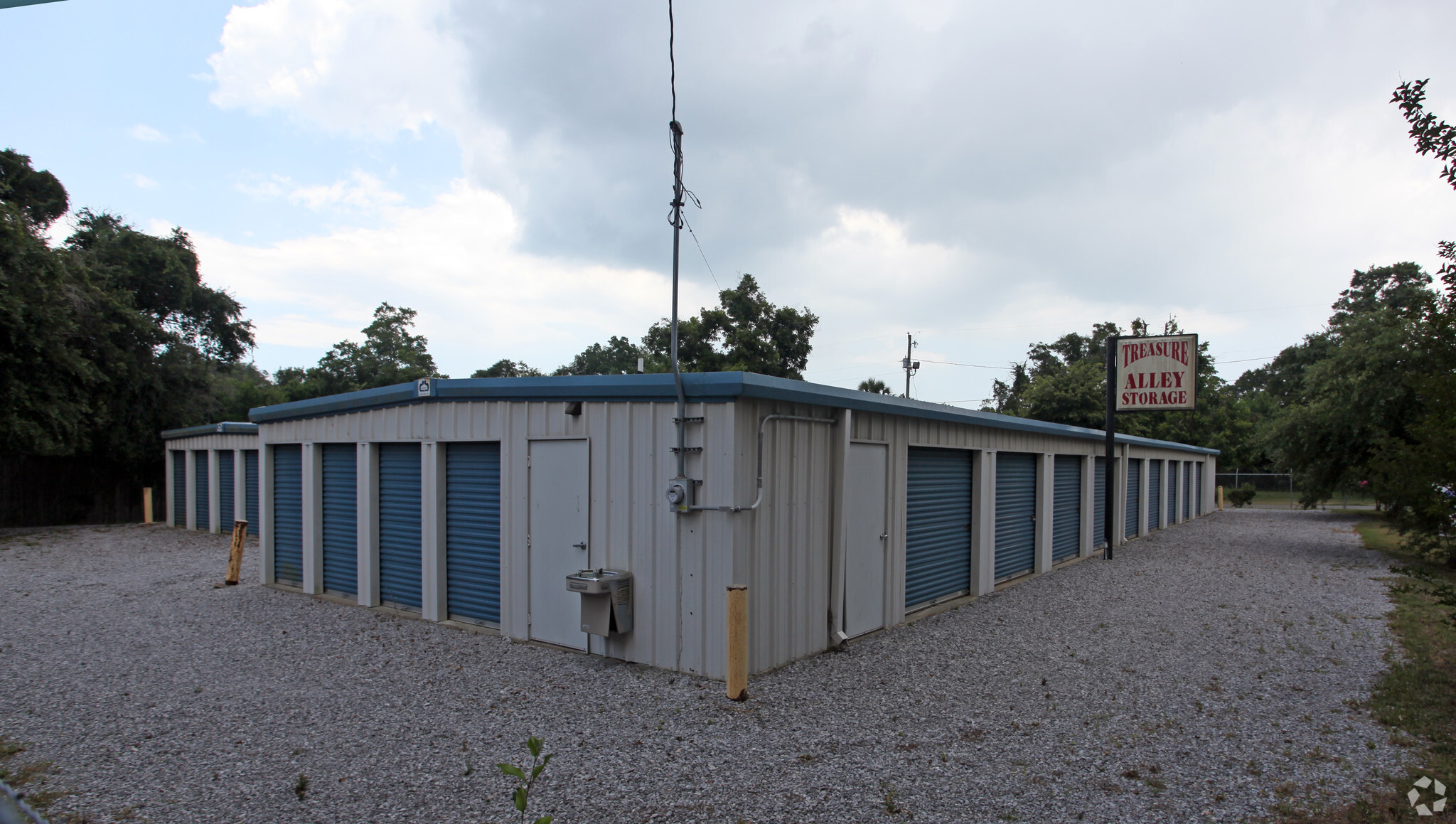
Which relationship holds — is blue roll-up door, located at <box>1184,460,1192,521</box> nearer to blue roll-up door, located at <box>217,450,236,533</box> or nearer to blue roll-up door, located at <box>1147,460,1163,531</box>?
blue roll-up door, located at <box>1147,460,1163,531</box>

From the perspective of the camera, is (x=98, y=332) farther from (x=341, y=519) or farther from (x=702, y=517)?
(x=702, y=517)

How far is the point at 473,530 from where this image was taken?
8.24 m

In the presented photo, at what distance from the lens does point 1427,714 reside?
5375 millimetres

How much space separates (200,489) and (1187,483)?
99.8 feet

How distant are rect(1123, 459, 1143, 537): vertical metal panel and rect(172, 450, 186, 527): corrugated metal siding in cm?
2477

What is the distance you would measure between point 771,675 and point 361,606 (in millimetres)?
5724

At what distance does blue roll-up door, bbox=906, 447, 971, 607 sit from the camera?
9.27 meters

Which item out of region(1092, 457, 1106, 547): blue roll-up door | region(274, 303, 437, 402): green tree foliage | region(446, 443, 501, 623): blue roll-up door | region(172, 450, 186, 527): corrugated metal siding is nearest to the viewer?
region(446, 443, 501, 623): blue roll-up door

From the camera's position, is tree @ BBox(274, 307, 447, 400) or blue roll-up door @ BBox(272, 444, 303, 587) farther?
tree @ BBox(274, 307, 447, 400)

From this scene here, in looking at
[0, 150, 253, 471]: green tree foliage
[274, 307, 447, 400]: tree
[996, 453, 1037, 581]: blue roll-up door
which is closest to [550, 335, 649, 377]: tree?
[274, 307, 447, 400]: tree

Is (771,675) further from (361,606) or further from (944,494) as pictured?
(361,606)

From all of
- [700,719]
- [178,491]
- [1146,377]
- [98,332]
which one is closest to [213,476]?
[178,491]

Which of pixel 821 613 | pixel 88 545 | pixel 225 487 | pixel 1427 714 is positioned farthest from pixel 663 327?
pixel 1427 714

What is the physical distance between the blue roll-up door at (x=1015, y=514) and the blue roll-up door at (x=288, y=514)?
10257 mm
